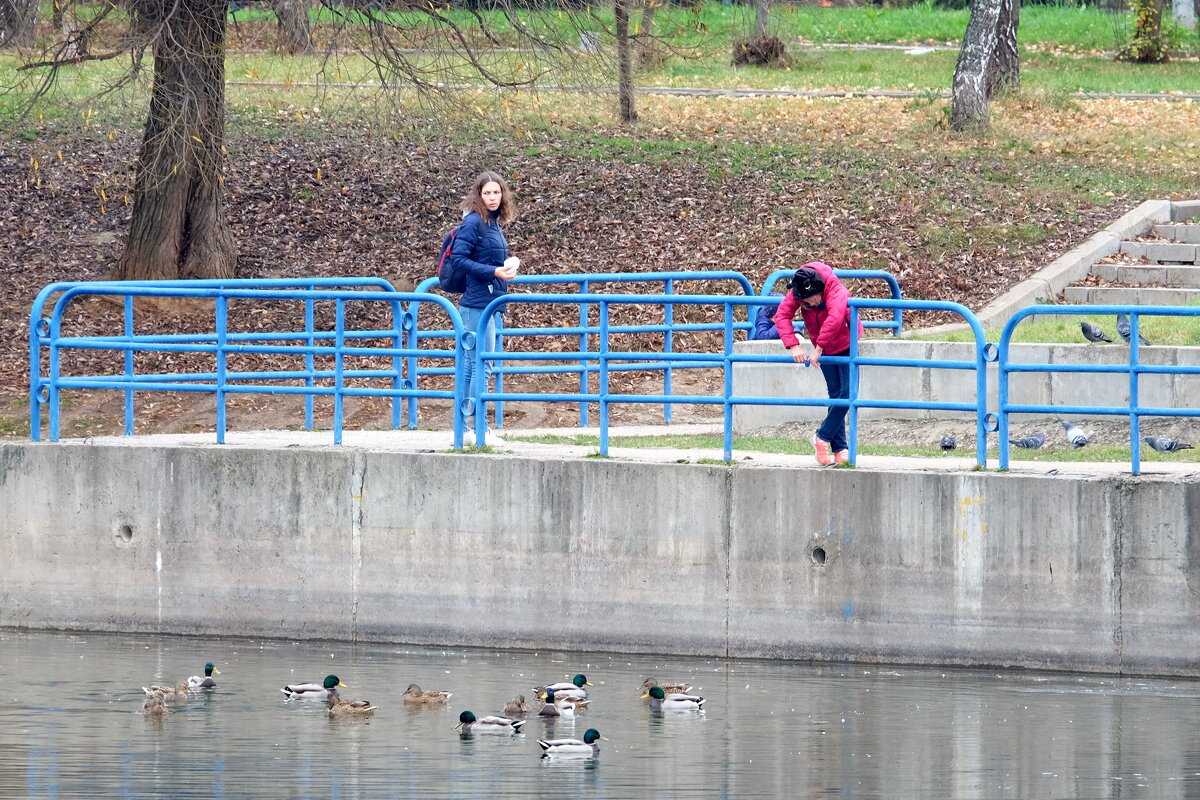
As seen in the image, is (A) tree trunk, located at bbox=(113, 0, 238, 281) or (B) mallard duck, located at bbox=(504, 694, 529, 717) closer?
(B) mallard duck, located at bbox=(504, 694, 529, 717)

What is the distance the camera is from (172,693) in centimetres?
1111

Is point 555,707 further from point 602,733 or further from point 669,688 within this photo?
point 669,688

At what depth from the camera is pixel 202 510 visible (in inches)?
531

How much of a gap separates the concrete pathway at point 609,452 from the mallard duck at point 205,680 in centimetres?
211

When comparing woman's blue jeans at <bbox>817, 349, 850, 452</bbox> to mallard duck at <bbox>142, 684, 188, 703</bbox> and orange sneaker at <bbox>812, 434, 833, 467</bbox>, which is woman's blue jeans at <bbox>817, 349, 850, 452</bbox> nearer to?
orange sneaker at <bbox>812, 434, 833, 467</bbox>

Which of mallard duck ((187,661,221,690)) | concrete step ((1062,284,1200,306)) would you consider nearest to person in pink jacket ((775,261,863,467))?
mallard duck ((187,661,221,690))

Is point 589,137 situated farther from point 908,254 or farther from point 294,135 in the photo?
point 908,254

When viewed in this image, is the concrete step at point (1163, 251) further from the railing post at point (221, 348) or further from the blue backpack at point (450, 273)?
the railing post at point (221, 348)

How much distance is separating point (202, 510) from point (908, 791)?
6.14 meters

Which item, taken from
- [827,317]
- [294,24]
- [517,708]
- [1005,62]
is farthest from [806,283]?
[1005,62]

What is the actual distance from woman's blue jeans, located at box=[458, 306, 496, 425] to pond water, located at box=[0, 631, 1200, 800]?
5.83 feet

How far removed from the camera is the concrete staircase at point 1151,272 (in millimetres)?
19469

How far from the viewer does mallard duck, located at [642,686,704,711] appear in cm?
1079

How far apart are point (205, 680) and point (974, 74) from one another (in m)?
18.7
